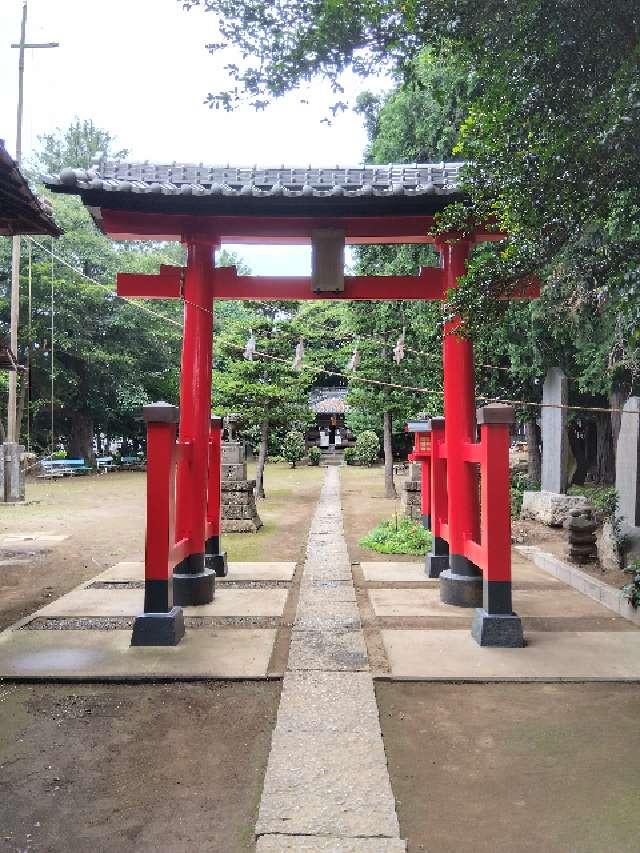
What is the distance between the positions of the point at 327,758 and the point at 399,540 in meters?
7.15

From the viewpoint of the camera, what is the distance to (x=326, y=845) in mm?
2510

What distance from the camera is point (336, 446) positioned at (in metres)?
41.2

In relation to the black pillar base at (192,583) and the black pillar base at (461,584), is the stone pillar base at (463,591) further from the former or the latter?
the black pillar base at (192,583)

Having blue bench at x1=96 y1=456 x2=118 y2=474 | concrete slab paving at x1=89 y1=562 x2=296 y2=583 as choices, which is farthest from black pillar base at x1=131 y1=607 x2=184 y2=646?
blue bench at x1=96 y1=456 x2=118 y2=474

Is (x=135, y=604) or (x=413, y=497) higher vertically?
(x=413, y=497)

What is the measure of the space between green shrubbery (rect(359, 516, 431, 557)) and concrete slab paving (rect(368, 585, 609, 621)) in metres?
2.61

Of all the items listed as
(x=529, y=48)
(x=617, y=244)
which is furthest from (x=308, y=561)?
(x=529, y=48)

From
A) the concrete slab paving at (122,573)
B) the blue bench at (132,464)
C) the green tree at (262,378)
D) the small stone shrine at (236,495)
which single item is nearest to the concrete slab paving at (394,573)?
the concrete slab paving at (122,573)

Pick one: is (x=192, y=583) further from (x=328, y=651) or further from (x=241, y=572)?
(x=328, y=651)

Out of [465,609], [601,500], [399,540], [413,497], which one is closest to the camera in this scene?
[465,609]

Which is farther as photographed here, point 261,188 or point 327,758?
point 261,188

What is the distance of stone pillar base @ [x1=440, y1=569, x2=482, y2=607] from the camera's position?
21.5ft

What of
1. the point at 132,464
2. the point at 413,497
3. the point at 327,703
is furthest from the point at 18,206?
the point at 132,464

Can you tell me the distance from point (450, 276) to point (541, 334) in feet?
21.7
